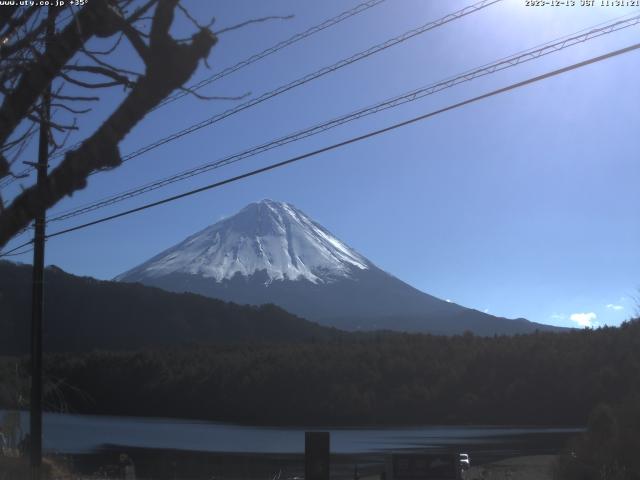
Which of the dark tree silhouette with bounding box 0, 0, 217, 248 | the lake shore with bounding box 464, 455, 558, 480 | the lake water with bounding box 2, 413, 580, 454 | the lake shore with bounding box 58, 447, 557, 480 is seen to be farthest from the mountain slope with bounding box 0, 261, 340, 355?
the dark tree silhouette with bounding box 0, 0, 217, 248

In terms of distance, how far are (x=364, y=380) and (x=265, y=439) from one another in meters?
24.4

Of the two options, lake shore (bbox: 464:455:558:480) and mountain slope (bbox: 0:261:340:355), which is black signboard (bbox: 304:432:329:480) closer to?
lake shore (bbox: 464:455:558:480)

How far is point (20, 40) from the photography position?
6.65 meters

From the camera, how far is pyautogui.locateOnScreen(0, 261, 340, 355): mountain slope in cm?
6381

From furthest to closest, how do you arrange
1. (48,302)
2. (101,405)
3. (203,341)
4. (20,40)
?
(203,341), (48,302), (101,405), (20,40)

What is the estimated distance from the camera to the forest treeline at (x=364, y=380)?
200 ft

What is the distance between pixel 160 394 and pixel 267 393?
10.1 m

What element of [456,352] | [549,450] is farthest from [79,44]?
[456,352]

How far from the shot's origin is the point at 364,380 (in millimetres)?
74438

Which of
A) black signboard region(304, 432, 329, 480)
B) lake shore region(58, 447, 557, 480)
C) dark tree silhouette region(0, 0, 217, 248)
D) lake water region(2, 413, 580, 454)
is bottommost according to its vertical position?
lake water region(2, 413, 580, 454)

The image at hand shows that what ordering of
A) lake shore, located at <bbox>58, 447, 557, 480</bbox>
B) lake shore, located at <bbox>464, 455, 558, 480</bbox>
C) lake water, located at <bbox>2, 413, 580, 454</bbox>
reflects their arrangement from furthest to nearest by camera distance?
1. lake water, located at <bbox>2, 413, 580, 454</bbox>
2. lake shore, located at <bbox>58, 447, 557, 480</bbox>
3. lake shore, located at <bbox>464, 455, 558, 480</bbox>

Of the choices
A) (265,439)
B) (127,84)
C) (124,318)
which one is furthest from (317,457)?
(124,318)

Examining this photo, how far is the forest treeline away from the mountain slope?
509 centimetres

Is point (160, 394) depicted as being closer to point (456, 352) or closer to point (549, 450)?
point (456, 352)
